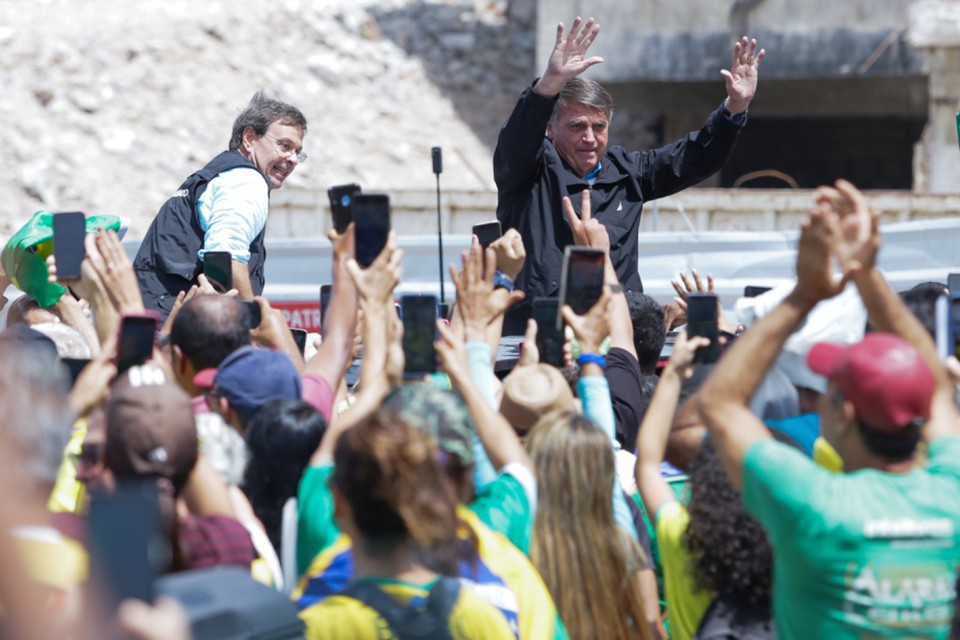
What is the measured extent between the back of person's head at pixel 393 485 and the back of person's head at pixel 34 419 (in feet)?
1.60

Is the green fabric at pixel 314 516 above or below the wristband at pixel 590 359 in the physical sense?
below

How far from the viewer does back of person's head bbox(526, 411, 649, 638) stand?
3314mm

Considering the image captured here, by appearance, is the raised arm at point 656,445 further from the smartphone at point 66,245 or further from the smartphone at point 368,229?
the smartphone at point 66,245

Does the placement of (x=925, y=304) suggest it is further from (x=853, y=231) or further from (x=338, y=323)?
(x=338, y=323)

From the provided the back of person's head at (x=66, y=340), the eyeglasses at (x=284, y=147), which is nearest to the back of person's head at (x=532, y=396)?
the back of person's head at (x=66, y=340)

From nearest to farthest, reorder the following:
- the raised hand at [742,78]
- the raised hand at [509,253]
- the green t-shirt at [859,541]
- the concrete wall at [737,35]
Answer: the green t-shirt at [859,541] → the raised hand at [509,253] → the raised hand at [742,78] → the concrete wall at [737,35]

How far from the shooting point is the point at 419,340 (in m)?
3.56

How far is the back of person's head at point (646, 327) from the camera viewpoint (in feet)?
16.4

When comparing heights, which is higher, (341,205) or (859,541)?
(341,205)

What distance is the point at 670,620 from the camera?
347 centimetres

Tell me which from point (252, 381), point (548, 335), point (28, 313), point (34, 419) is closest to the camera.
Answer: point (34, 419)

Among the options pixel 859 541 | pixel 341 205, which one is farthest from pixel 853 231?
pixel 341 205

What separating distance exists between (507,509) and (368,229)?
0.92 m

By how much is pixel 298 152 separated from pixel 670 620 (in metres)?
3.35
